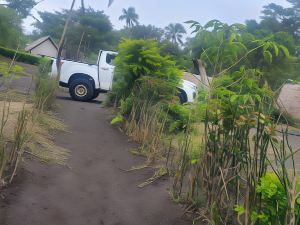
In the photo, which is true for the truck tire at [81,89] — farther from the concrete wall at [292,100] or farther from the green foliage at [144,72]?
the concrete wall at [292,100]

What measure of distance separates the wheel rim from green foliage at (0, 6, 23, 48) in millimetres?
26030

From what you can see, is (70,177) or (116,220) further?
(70,177)

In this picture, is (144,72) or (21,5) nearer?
(144,72)

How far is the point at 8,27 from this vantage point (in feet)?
129

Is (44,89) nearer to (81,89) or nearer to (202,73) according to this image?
(81,89)

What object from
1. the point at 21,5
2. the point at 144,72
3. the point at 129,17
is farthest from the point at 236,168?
the point at 129,17

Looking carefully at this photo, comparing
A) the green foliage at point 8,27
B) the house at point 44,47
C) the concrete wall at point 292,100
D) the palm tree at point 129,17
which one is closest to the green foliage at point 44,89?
the concrete wall at point 292,100

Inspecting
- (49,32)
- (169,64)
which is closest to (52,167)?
(169,64)

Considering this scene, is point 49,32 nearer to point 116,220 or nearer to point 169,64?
point 169,64

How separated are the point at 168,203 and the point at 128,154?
7.51 ft

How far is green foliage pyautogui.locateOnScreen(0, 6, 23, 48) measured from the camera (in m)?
38.4

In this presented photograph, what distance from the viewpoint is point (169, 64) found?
29.5 feet

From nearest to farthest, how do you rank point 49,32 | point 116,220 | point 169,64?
point 116,220
point 169,64
point 49,32

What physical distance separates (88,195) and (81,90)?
9414 mm
